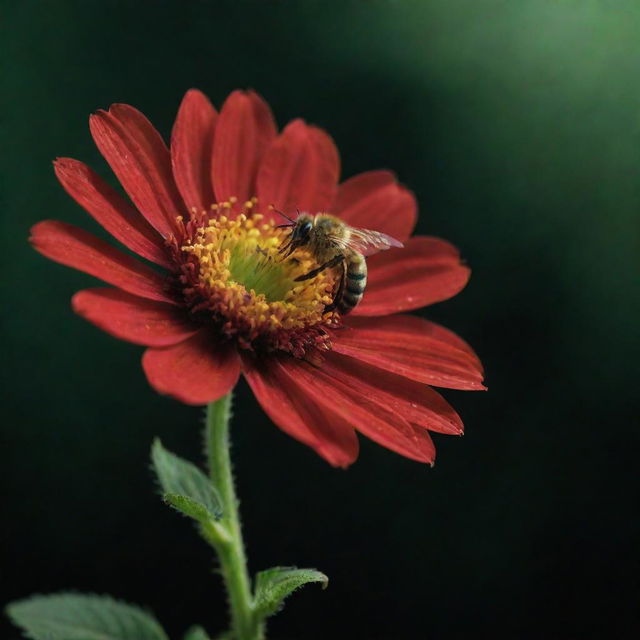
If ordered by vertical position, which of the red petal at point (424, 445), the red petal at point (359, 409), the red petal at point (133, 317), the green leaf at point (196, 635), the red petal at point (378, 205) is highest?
the red petal at point (378, 205)

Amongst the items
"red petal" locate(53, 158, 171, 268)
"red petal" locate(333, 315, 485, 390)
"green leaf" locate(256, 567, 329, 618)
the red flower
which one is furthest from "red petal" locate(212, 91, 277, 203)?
"green leaf" locate(256, 567, 329, 618)

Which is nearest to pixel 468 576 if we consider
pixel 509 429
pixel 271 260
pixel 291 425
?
pixel 509 429

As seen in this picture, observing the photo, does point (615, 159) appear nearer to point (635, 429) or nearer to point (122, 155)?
point (635, 429)

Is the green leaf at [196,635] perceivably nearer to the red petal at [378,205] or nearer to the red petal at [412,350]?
the red petal at [412,350]

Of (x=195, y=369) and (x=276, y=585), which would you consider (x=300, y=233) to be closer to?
(x=195, y=369)

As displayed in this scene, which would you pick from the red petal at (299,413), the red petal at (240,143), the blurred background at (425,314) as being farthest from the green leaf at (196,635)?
the blurred background at (425,314)

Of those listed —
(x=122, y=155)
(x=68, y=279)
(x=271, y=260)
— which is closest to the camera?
(x=122, y=155)
